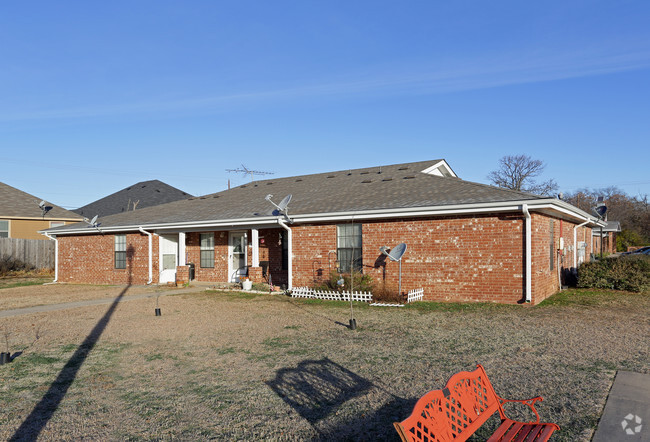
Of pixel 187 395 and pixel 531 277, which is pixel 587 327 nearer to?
pixel 531 277

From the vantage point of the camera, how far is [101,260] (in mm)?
21500

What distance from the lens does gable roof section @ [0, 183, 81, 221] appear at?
29.4 meters

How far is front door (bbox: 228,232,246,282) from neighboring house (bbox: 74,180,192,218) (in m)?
18.0

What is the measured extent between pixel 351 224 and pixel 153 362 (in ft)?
28.4

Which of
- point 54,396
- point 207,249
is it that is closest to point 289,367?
point 54,396

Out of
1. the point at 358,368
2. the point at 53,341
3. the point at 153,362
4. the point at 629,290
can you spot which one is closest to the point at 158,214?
the point at 53,341

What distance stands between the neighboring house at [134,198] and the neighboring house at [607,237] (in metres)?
31.4

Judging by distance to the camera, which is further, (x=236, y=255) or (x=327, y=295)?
(x=236, y=255)

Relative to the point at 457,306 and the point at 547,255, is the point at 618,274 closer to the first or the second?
the point at 547,255

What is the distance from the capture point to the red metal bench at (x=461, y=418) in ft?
10.5

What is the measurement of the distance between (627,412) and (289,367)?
158 inches

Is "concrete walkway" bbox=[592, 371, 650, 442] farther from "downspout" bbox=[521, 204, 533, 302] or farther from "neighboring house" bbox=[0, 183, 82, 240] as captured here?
"neighboring house" bbox=[0, 183, 82, 240]

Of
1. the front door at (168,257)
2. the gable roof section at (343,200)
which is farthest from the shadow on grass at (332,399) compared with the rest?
the front door at (168,257)

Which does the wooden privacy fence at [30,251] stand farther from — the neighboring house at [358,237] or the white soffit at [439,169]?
the white soffit at [439,169]
